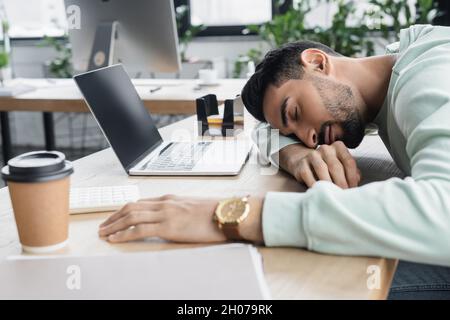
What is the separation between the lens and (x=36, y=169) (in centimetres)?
73

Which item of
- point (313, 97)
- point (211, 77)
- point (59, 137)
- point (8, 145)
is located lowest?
point (59, 137)

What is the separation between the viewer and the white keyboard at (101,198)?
0.96 metres

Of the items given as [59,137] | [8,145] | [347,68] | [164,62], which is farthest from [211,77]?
[59,137]

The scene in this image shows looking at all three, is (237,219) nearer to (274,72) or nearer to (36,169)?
(36,169)

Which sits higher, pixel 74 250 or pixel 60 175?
pixel 60 175

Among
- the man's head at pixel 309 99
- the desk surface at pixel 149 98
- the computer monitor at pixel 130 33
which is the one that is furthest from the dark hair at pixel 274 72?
the computer monitor at pixel 130 33

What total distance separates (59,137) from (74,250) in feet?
14.3

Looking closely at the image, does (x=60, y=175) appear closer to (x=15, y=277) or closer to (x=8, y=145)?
(x=15, y=277)

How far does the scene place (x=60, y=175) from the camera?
751mm

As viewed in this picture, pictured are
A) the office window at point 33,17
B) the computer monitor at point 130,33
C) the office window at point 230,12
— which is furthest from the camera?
the office window at point 33,17

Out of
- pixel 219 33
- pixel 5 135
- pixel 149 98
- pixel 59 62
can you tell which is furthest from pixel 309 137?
pixel 59 62

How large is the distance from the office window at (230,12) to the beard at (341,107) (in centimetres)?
329

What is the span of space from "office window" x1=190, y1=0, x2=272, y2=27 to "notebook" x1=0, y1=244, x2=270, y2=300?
154 inches

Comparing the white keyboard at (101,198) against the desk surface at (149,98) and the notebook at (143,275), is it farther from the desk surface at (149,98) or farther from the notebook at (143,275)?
the desk surface at (149,98)
